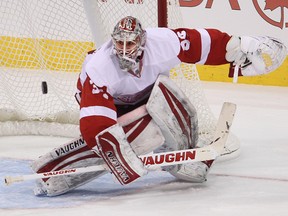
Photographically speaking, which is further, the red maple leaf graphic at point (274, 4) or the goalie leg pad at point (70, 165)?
the red maple leaf graphic at point (274, 4)

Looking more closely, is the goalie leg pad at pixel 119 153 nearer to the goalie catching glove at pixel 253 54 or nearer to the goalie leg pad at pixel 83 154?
the goalie leg pad at pixel 83 154

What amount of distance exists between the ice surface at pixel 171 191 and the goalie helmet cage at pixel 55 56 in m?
0.18

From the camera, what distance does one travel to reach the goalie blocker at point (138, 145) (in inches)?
118

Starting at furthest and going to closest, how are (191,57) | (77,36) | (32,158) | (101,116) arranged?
(77,36)
(32,158)
(191,57)
(101,116)

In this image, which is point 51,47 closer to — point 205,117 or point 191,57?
point 205,117

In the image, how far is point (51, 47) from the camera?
4922 millimetres

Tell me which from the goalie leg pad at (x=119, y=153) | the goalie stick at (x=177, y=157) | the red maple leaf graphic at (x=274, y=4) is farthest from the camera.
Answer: the red maple leaf graphic at (x=274, y=4)

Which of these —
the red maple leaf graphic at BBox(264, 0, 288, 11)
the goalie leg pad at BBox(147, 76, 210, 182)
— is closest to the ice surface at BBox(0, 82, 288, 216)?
the goalie leg pad at BBox(147, 76, 210, 182)

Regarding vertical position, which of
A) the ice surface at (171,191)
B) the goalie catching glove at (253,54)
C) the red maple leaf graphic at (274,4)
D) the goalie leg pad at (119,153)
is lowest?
the ice surface at (171,191)

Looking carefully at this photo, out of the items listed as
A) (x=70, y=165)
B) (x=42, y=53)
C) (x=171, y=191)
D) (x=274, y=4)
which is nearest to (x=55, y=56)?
(x=42, y=53)

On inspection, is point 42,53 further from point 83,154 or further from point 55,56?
point 83,154

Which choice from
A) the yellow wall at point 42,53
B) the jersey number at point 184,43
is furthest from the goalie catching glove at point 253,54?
the yellow wall at point 42,53

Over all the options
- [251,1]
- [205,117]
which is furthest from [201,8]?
[205,117]

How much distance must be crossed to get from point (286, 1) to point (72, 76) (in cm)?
148
